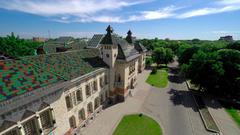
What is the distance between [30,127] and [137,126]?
1871 centimetres

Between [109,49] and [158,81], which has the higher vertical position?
[109,49]

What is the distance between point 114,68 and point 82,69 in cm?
1056

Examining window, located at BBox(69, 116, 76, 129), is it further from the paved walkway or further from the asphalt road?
the asphalt road

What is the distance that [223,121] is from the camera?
28.4 meters

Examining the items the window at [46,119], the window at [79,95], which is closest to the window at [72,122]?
the window at [79,95]

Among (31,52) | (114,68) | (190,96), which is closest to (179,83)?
(190,96)

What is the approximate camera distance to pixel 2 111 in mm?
12562

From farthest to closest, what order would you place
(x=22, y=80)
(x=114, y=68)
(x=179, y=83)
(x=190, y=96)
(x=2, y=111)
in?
(x=179, y=83) < (x=190, y=96) < (x=114, y=68) < (x=22, y=80) < (x=2, y=111)

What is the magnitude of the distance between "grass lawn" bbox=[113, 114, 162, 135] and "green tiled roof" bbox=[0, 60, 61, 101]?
15967 millimetres

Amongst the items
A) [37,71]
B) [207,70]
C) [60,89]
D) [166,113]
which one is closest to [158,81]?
[207,70]

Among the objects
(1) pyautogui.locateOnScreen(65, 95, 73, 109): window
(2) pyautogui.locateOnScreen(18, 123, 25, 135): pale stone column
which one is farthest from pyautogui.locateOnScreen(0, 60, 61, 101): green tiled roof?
(1) pyautogui.locateOnScreen(65, 95, 73, 109): window

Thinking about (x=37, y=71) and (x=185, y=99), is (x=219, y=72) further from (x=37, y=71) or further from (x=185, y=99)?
(x=37, y=71)

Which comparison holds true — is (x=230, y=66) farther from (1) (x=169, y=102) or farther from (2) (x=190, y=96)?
(1) (x=169, y=102)

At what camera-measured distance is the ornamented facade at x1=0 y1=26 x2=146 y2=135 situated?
14.2 metres
